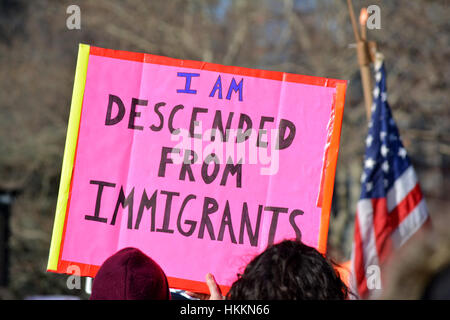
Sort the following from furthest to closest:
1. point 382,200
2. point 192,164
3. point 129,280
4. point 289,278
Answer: point 382,200 → point 192,164 → point 129,280 → point 289,278

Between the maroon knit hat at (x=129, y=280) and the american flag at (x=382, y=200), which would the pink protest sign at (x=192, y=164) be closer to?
the maroon knit hat at (x=129, y=280)

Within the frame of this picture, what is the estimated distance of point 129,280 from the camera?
1789 millimetres

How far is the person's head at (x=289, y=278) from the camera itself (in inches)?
63.2

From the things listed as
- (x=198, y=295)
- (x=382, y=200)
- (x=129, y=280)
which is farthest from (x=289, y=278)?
(x=382, y=200)

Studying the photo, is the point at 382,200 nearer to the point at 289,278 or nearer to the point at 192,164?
the point at 192,164

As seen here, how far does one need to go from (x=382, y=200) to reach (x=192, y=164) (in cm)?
208

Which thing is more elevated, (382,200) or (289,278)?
(382,200)

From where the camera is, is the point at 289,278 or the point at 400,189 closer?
the point at 289,278

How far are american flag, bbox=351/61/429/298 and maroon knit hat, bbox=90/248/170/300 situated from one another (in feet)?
7.92

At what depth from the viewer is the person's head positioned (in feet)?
5.26

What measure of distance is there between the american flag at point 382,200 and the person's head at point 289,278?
7.87ft

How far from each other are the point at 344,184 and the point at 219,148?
979cm

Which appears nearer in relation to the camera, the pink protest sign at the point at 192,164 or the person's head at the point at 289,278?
the person's head at the point at 289,278

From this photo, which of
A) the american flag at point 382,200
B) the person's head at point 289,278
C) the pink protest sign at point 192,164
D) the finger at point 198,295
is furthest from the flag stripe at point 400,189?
the person's head at point 289,278
